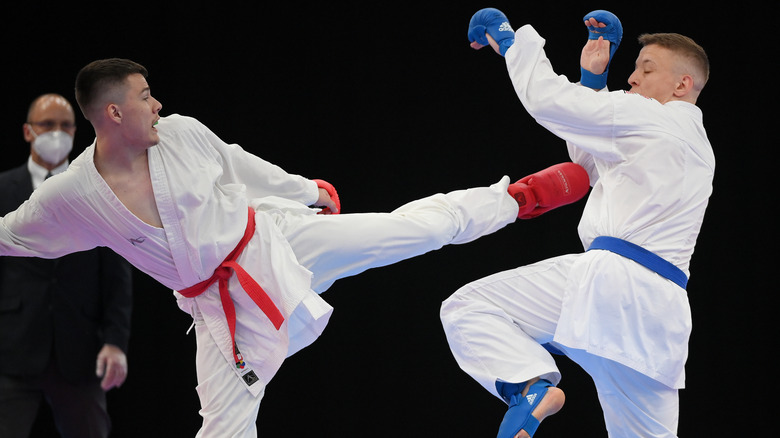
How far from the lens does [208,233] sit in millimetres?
2703

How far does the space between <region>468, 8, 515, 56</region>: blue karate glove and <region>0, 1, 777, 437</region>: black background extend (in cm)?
148

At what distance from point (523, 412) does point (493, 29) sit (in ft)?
4.31

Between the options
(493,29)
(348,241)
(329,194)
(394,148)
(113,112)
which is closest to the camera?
(113,112)

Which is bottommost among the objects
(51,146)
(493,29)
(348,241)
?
(348,241)

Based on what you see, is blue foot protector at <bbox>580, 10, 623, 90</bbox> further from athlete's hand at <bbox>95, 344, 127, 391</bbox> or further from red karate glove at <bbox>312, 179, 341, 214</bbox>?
athlete's hand at <bbox>95, 344, 127, 391</bbox>

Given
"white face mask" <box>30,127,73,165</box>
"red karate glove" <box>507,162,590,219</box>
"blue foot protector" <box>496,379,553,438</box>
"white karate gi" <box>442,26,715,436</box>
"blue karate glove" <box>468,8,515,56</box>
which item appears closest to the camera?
"blue foot protector" <box>496,379,553,438</box>

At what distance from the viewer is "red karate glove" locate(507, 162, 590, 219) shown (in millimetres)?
3189

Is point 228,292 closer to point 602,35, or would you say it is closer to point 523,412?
point 523,412

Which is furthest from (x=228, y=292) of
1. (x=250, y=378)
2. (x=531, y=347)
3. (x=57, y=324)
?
(x=57, y=324)

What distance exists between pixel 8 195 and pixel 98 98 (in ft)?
3.79

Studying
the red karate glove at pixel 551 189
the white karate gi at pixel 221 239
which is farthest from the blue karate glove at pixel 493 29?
the white karate gi at pixel 221 239

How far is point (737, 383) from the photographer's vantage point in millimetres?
4512

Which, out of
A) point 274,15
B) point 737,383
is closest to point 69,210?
point 274,15

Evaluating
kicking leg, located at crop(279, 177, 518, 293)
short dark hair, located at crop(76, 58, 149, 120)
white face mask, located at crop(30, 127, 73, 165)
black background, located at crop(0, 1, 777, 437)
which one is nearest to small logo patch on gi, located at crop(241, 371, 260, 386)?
kicking leg, located at crop(279, 177, 518, 293)
